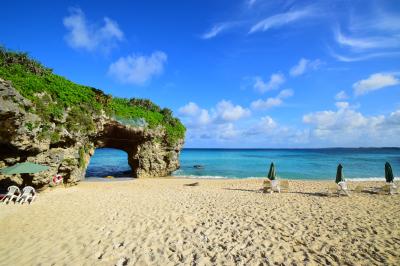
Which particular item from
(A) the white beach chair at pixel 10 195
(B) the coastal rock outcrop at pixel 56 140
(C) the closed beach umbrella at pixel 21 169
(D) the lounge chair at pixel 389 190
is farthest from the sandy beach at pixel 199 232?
(B) the coastal rock outcrop at pixel 56 140

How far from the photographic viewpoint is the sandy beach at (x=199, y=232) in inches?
259

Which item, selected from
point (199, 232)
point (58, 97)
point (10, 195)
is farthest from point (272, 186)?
point (58, 97)

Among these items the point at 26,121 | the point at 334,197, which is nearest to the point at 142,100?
the point at 26,121

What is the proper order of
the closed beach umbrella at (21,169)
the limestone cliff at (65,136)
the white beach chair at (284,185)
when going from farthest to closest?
the white beach chair at (284,185) → the limestone cliff at (65,136) → the closed beach umbrella at (21,169)

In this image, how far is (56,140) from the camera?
16.6 metres

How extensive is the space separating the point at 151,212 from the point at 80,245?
3885 mm

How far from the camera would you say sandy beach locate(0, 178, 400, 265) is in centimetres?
657

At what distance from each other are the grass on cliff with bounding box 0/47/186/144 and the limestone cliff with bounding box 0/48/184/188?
0.07 m

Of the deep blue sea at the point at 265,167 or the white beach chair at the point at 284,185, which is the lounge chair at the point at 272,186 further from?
the deep blue sea at the point at 265,167

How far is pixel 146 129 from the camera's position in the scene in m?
26.3

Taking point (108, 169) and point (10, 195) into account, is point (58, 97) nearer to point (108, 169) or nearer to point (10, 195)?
point (10, 195)

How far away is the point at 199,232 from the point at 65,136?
533 inches

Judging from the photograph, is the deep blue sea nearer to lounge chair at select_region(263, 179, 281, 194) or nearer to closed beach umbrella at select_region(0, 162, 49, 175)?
lounge chair at select_region(263, 179, 281, 194)

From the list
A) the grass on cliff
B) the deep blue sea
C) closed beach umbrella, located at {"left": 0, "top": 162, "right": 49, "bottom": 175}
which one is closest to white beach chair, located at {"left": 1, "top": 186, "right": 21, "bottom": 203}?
closed beach umbrella, located at {"left": 0, "top": 162, "right": 49, "bottom": 175}
